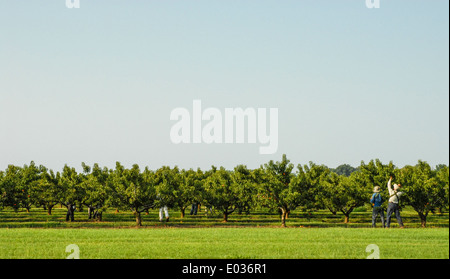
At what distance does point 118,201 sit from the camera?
1364 inches

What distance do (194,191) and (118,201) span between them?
1288 centimetres
